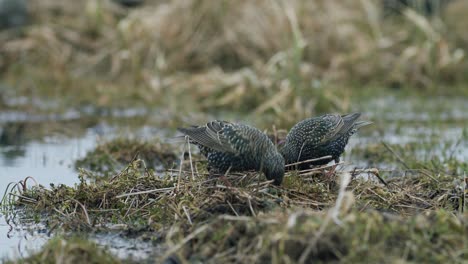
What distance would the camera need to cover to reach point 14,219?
6762 millimetres

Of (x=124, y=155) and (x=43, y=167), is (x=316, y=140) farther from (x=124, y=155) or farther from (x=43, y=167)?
(x=43, y=167)

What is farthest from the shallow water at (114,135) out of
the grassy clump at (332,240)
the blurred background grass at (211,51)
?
the blurred background grass at (211,51)

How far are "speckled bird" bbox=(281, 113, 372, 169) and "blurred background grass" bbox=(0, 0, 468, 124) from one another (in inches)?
221

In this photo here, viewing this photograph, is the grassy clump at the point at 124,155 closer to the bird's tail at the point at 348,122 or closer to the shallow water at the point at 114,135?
the shallow water at the point at 114,135

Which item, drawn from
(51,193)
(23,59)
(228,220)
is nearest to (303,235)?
(228,220)

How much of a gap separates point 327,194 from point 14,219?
2429 mm

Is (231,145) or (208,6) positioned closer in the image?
(231,145)

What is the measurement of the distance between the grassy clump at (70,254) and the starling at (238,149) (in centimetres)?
151

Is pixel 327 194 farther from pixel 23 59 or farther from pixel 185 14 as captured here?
pixel 23 59

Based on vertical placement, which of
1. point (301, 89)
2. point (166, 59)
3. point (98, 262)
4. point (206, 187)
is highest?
point (166, 59)

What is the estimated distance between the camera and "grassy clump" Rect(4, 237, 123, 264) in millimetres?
5242

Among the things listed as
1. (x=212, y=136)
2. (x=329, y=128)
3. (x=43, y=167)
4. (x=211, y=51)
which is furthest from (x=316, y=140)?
(x=211, y=51)

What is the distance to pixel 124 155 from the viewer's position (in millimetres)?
9375

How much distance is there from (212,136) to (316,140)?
1.00 meters
